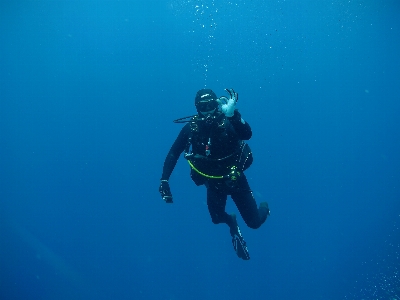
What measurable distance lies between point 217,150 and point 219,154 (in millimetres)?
67

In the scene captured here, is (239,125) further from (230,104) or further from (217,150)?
(217,150)

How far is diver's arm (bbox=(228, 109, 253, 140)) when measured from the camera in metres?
3.29

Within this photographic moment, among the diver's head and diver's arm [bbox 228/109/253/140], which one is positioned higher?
the diver's head

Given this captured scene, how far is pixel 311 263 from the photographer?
13.6 m

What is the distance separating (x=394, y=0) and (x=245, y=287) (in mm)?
14873

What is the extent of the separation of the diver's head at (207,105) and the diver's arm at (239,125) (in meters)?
0.22

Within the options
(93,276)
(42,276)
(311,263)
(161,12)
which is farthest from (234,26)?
(42,276)

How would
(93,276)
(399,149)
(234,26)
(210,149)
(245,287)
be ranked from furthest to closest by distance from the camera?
1. (399,149)
2. (234,26)
3. (93,276)
4. (245,287)
5. (210,149)

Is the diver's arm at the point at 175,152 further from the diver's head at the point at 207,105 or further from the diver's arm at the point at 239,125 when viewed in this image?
the diver's arm at the point at 239,125

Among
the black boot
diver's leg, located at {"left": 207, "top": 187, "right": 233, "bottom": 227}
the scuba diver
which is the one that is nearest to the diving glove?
the scuba diver

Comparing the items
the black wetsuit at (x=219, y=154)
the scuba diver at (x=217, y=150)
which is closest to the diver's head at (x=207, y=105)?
the scuba diver at (x=217, y=150)

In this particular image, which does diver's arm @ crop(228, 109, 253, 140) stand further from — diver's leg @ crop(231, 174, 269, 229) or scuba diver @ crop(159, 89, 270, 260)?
diver's leg @ crop(231, 174, 269, 229)

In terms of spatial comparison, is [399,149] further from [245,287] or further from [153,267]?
[153,267]

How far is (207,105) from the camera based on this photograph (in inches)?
131
